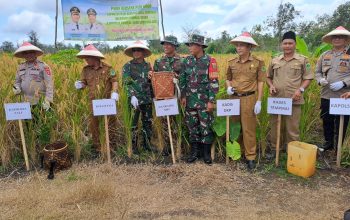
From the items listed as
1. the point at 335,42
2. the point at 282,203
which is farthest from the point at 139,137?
the point at 335,42

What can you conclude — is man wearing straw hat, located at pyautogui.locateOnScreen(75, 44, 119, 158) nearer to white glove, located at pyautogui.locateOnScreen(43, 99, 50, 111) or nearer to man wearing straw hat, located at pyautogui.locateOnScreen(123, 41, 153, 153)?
man wearing straw hat, located at pyautogui.locateOnScreen(123, 41, 153, 153)

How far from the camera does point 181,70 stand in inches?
171

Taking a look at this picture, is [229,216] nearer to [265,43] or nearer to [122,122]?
[122,122]

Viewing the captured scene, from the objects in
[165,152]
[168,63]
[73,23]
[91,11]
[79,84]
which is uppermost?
[91,11]

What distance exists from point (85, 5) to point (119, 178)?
19.8 feet

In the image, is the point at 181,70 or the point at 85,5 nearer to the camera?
the point at 181,70

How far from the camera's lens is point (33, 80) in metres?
4.33

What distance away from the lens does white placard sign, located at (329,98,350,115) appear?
3990 millimetres

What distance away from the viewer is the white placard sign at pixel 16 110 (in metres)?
4.10

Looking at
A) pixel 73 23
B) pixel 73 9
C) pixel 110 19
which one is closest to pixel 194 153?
pixel 110 19

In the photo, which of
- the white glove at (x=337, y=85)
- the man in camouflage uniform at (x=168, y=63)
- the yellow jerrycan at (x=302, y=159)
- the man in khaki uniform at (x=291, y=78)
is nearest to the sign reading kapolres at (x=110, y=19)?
the man in camouflage uniform at (x=168, y=63)

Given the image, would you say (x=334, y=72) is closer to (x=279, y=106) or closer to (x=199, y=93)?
(x=279, y=106)

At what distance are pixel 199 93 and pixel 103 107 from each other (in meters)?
1.25

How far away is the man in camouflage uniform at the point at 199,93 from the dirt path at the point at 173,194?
40 cm
